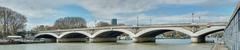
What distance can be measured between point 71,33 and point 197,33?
35979 mm

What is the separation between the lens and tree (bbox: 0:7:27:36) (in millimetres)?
92125

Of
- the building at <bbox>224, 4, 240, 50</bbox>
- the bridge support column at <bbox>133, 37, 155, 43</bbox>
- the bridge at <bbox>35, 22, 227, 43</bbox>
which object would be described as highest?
the building at <bbox>224, 4, 240, 50</bbox>

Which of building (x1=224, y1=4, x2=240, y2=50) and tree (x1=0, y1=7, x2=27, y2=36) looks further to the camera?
tree (x1=0, y1=7, x2=27, y2=36)

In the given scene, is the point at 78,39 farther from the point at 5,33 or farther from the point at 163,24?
the point at 163,24

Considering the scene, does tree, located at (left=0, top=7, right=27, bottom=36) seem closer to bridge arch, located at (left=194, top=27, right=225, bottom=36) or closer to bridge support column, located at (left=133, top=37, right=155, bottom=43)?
bridge support column, located at (left=133, top=37, right=155, bottom=43)

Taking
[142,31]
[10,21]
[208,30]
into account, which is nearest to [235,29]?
[208,30]

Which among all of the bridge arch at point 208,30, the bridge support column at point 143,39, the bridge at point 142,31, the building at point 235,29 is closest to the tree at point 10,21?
the bridge at point 142,31

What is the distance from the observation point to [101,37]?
86875 mm

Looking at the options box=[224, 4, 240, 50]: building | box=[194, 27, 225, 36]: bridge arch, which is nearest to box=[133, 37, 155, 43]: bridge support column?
box=[194, 27, 225, 36]: bridge arch

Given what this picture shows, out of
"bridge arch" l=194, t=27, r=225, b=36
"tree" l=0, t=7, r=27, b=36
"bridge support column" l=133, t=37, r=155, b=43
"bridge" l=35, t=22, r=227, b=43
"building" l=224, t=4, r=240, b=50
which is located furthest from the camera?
"tree" l=0, t=7, r=27, b=36

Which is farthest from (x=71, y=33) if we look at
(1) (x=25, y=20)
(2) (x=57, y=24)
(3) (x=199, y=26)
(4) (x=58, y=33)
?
(2) (x=57, y=24)

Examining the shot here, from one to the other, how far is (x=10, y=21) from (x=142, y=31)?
36018 mm

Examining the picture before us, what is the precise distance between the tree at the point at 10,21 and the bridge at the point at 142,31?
19.8 feet

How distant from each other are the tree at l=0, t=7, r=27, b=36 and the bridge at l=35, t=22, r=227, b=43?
237 inches
